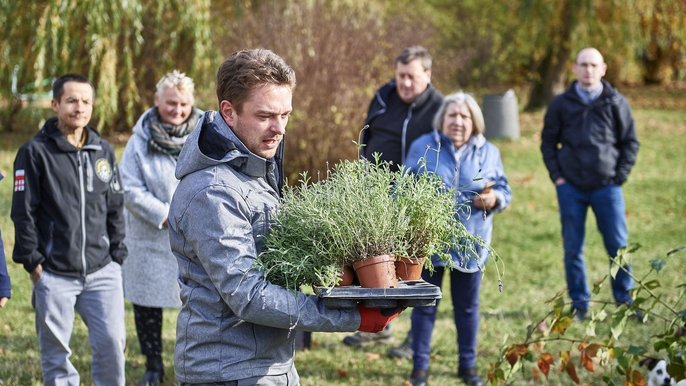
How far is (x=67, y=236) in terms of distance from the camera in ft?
17.7

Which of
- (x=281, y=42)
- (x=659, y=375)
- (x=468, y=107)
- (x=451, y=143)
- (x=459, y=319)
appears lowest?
(x=659, y=375)

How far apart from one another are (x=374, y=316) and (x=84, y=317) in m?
→ 2.94

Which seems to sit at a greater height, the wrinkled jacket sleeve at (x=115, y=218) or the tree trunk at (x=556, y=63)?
the tree trunk at (x=556, y=63)

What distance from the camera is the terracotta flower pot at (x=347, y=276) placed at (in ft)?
10.6

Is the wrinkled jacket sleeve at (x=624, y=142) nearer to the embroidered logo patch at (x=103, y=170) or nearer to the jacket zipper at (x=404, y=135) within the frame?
the jacket zipper at (x=404, y=135)

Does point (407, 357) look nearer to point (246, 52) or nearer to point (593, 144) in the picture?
point (593, 144)

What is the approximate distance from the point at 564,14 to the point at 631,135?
43.7 feet

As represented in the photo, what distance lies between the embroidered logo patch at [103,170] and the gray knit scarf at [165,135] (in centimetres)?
74

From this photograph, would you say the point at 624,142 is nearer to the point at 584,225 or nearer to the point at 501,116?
the point at 584,225

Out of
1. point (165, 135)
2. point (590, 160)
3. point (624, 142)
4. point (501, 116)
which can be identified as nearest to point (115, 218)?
point (165, 135)

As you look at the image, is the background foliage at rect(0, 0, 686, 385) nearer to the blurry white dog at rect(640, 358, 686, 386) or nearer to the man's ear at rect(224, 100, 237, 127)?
the blurry white dog at rect(640, 358, 686, 386)

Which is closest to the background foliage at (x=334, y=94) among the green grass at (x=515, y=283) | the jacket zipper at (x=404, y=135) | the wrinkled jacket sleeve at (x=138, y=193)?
the green grass at (x=515, y=283)

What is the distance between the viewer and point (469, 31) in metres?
26.1

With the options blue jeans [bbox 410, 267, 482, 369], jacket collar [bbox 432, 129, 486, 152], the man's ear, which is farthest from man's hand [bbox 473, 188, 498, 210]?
the man's ear
